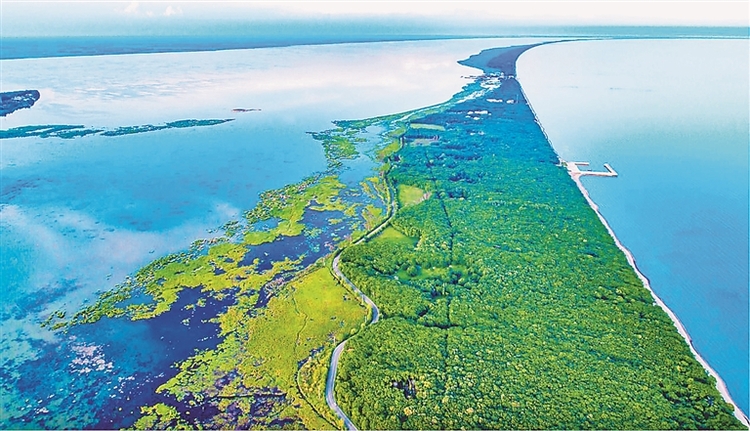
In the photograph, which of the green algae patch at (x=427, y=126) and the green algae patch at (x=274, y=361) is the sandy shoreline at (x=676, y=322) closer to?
the green algae patch at (x=274, y=361)

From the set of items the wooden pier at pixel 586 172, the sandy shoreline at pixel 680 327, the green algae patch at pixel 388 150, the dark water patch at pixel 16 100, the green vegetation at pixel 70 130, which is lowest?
the sandy shoreline at pixel 680 327

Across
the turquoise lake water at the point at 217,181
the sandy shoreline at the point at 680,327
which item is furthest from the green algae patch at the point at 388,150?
the sandy shoreline at the point at 680,327

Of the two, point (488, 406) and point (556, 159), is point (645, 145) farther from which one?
point (488, 406)

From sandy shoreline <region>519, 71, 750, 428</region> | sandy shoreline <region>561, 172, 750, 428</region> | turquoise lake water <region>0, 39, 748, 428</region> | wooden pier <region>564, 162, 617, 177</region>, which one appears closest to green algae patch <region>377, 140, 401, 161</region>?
turquoise lake water <region>0, 39, 748, 428</region>

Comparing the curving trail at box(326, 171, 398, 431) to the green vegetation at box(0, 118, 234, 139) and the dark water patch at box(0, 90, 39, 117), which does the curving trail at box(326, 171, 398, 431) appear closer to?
the green vegetation at box(0, 118, 234, 139)

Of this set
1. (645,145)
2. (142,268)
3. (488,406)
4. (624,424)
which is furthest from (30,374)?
(645,145)

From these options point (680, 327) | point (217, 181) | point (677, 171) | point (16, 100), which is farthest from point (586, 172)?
point (16, 100)
